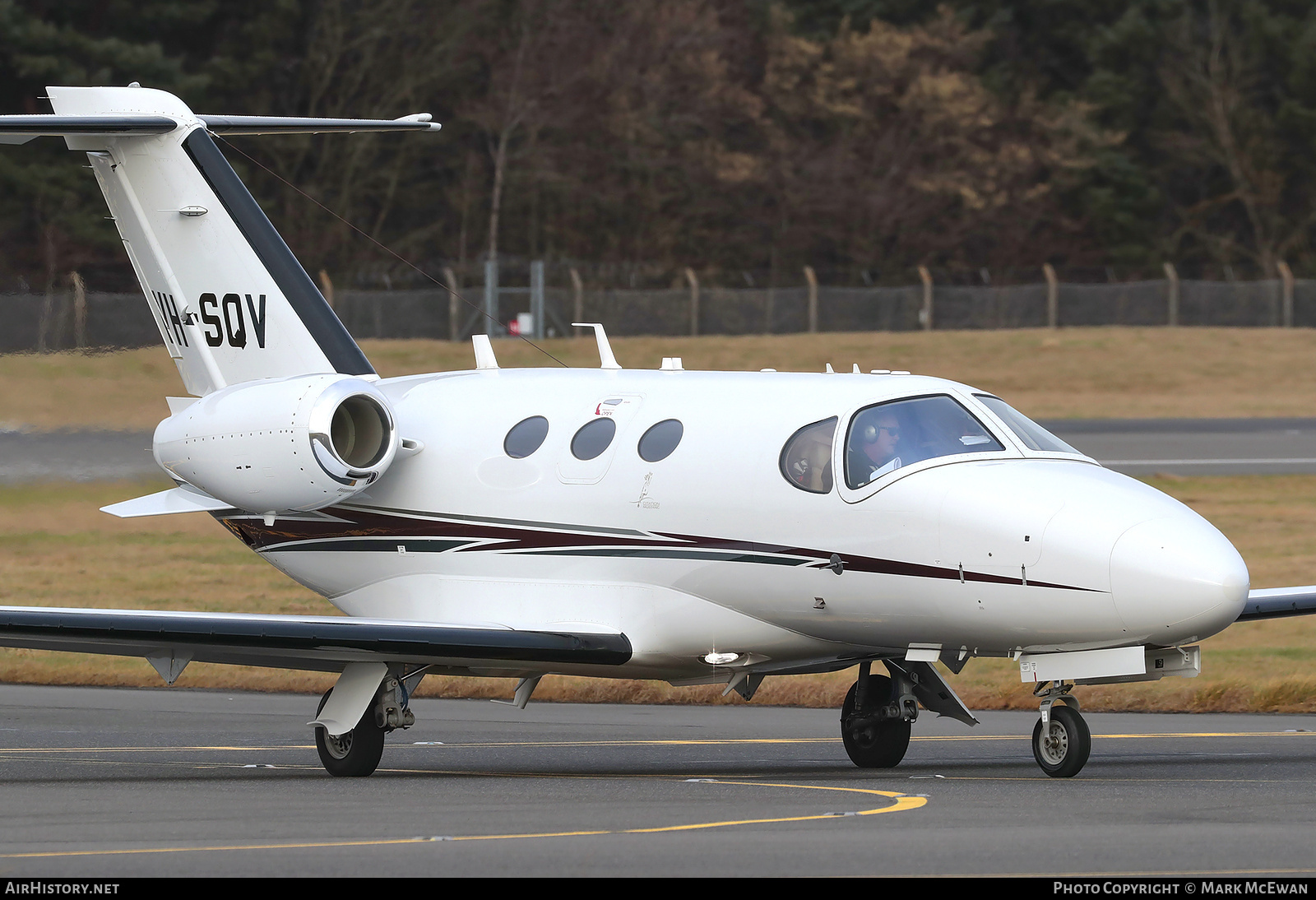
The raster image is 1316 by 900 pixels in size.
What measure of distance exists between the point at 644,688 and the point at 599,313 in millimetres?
39541

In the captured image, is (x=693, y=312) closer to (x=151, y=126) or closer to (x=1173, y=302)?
(x=1173, y=302)

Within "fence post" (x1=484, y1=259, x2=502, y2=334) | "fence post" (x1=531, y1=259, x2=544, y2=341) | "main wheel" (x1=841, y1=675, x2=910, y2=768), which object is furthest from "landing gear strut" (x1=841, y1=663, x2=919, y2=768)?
"fence post" (x1=531, y1=259, x2=544, y2=341)

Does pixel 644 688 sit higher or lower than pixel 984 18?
lower

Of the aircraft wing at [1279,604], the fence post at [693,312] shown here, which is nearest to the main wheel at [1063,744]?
the aircraft wing at [1279,604]

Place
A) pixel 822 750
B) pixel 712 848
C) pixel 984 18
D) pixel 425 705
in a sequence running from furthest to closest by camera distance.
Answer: pixel 984 18, pixel 425 705, pixel 822 750, pixel 712 848

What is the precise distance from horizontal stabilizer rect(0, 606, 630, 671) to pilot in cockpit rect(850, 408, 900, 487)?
2259 millimetres

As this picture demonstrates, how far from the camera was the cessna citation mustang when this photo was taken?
12.6 meters

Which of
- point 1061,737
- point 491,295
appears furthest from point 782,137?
point 1061,737

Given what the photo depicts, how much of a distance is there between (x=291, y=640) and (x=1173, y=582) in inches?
224

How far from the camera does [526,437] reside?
15.1 m

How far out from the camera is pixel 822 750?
15.6 metres

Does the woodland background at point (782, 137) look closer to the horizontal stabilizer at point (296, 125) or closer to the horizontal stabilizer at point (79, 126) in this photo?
the horizontal stabilizer at point (296, 125)

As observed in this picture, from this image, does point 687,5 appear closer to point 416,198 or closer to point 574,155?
point 574,155
